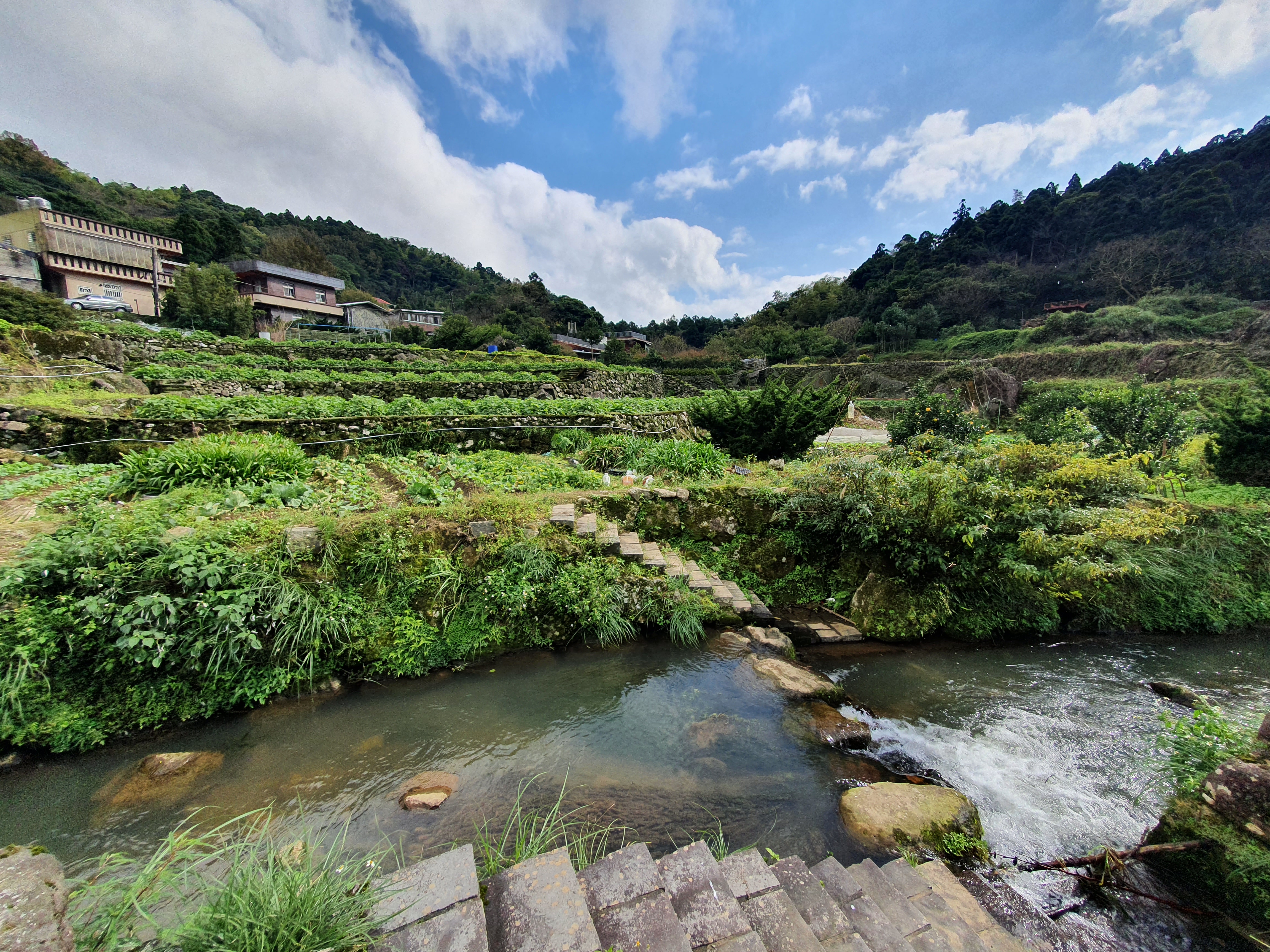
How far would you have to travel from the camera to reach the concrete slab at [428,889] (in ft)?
5.23

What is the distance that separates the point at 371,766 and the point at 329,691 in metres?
1.02

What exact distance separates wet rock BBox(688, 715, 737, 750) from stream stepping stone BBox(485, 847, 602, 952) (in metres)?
1.99

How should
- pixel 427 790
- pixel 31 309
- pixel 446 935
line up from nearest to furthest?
pixel 446 935
pixel 427 790
pixel 31 309

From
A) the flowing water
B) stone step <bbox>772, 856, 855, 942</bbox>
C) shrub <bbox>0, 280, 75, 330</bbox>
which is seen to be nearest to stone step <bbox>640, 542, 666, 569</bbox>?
the flowing water

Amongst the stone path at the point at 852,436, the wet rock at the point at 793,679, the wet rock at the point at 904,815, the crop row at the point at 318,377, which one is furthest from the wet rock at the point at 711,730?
the crop row at the point at 318,377

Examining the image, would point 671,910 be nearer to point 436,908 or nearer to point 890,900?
point 436,908

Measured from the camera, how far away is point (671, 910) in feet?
5.61

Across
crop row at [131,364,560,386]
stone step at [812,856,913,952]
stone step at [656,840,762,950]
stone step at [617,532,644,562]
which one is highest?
crop row at [131,364,560,386]

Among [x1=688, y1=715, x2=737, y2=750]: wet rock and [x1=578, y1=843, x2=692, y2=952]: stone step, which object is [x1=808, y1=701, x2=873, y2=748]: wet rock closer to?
[x1=688, y1=715, x2=737, y2=750]: wet rock

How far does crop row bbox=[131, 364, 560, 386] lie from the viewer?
31.9 ft

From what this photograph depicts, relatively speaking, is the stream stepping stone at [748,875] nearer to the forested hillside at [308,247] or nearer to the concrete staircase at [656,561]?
the concrete staircase at [656,561]

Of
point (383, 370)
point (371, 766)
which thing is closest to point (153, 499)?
point (371, 766)

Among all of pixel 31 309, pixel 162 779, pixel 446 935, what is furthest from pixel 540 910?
pixel 31 309

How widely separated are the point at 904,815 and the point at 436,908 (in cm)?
277
